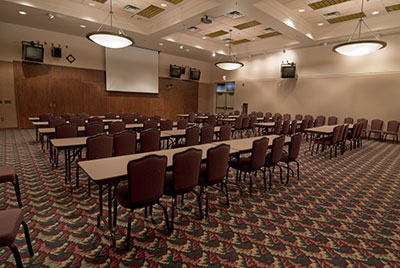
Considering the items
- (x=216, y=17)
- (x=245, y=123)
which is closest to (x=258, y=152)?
(x=245, y=123)

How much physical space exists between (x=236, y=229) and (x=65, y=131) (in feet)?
14.7

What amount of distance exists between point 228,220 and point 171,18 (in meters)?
9.22

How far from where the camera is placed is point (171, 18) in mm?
9750

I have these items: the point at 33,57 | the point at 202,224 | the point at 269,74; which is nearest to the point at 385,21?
the point at 269,74

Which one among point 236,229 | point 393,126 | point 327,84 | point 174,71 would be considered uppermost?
point 174,71

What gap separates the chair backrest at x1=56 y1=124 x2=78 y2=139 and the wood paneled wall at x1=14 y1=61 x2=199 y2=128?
8036 millimetres

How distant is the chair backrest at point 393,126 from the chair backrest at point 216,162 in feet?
35.0

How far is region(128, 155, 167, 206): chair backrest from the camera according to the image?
2338 millimetres

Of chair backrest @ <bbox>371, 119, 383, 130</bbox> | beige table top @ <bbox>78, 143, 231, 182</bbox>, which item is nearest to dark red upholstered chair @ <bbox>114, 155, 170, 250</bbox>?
beige table top @ <bbox>78, 143, 231, 182</bbox>

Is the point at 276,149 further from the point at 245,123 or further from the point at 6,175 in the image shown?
the point at 245,123

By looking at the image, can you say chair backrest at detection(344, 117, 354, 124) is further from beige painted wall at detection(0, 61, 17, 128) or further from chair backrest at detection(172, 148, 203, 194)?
beige painted wall at detection(0, 61, 17, 128)

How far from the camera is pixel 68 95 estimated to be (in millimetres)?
12133

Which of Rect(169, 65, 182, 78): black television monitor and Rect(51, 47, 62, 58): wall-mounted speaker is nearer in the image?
Rect(51, 47, 62, 58): wall-mounted speaker

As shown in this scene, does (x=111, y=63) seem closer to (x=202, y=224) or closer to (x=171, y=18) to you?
(x=171, y=18)
